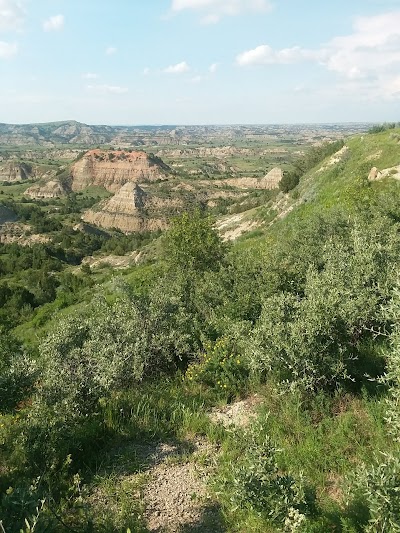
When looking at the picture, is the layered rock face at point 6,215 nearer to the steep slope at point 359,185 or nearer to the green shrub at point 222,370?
the steep slope at point 359,185

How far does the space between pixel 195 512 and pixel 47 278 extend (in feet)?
190

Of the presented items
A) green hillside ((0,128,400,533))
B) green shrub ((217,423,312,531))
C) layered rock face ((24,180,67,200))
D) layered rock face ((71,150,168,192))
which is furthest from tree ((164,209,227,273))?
layered rock face ((71,150,168,192))

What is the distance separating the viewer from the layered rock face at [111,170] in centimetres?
17062

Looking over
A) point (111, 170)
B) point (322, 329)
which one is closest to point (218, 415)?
point (322, 329)

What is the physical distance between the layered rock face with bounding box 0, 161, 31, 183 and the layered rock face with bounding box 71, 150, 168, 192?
29766mm

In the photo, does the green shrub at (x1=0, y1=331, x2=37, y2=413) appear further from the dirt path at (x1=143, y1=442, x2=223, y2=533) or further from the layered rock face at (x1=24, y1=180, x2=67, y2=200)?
the layered rock face at (x1=24, y1=180, x2=67, y2=200)

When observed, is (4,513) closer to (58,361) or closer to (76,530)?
(76,530)

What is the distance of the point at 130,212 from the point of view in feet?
400

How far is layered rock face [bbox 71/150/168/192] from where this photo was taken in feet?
560

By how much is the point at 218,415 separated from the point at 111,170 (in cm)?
17508

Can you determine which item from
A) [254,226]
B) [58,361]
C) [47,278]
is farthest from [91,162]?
[58,361]

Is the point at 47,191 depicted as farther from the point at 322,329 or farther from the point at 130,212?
the point at 322,329

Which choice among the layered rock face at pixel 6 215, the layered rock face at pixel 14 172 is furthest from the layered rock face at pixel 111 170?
the layered rock face at pixel 6 215

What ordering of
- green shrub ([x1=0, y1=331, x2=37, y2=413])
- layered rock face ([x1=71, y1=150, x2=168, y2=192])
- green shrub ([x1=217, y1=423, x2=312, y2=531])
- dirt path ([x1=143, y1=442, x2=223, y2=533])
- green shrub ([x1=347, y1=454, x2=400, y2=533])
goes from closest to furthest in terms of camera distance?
green shrub ([x1=347, y1=454, x2=400, y2=533]), green shrub ([x1=217, y1=423, x2=312, y2=531]), dirt path ([x1=143, y1=442, x2=223, y2=533]), green shrub ([x1=0, y1=331, x2=37, y2=413]), layered rock face ([x1=71, y1=150, x2=168, y2=192])
